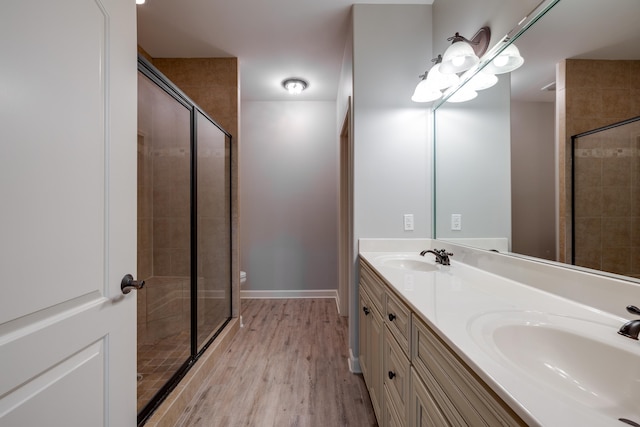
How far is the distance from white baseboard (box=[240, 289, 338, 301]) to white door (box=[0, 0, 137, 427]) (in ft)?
8.43

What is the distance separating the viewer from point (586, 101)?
2.74 feet

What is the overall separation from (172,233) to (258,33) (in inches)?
71.9

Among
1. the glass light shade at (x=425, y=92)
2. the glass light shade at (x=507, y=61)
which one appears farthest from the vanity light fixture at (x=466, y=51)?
the glass light shade at (x=425, y=92)

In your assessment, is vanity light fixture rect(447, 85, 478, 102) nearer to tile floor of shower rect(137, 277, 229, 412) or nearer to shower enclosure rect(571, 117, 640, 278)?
shower enclosure rect(571, 117, 640, 278)

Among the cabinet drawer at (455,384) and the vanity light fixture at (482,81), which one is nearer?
the cabinet drawer at (455,384)

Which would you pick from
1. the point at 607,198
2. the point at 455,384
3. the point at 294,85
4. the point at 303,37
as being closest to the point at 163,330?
the point at 455,384

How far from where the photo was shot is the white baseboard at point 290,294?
3.53 metres

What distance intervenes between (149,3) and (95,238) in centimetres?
211

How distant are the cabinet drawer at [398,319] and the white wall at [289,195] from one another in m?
2.38

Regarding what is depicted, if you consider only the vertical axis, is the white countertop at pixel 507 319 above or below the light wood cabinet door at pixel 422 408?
above

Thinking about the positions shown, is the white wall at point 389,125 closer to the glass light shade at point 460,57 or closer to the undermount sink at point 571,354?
the glass light shade at point 460,57

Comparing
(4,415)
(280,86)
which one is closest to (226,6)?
(280,86)

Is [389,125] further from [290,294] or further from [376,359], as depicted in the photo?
[290,294]

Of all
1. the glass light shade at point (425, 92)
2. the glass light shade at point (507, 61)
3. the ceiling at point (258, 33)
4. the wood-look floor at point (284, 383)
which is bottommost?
the wood-look floor at point (284, 383)
